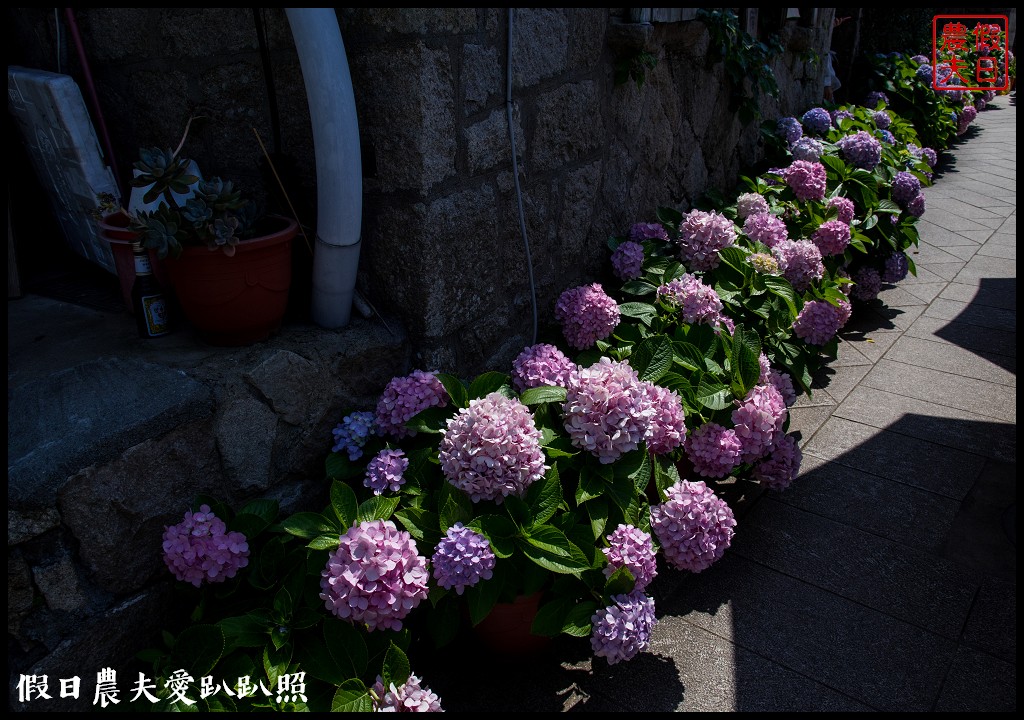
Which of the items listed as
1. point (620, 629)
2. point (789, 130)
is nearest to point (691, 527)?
point (620, 629)

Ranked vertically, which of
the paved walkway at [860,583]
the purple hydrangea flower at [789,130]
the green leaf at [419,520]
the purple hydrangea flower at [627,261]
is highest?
the purple hydrangea flower at [789,130]

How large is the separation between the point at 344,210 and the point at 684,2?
1.99m

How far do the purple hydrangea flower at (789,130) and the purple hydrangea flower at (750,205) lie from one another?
44.4 inches

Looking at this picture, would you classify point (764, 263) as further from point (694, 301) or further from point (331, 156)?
point (331, 156)

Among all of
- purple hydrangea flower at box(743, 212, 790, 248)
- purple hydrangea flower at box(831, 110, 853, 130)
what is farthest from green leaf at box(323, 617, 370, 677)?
purple hydrangea flower at box(831, 110, 853, 130)

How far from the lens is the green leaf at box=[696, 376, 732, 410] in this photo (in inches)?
92.0

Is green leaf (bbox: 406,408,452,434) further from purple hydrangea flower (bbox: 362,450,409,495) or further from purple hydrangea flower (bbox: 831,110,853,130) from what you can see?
purple hydrangea flower (bbox: 831,110,853,130)

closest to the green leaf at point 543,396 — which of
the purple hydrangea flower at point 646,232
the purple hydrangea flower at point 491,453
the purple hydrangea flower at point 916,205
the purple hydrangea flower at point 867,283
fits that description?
the purple hydrangea flower at point 491,453

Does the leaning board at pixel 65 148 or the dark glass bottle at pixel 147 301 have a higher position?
the leaning board at pixel 65 148

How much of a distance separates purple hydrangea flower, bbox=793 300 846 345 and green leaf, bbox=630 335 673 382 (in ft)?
2.88

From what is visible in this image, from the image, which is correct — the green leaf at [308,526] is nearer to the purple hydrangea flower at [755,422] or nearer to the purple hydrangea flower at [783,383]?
the purple hydrangea flower at [755,422]

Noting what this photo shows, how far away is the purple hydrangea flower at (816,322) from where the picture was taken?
301cm

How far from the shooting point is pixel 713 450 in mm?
2330

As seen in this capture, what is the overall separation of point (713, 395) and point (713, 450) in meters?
0.17
